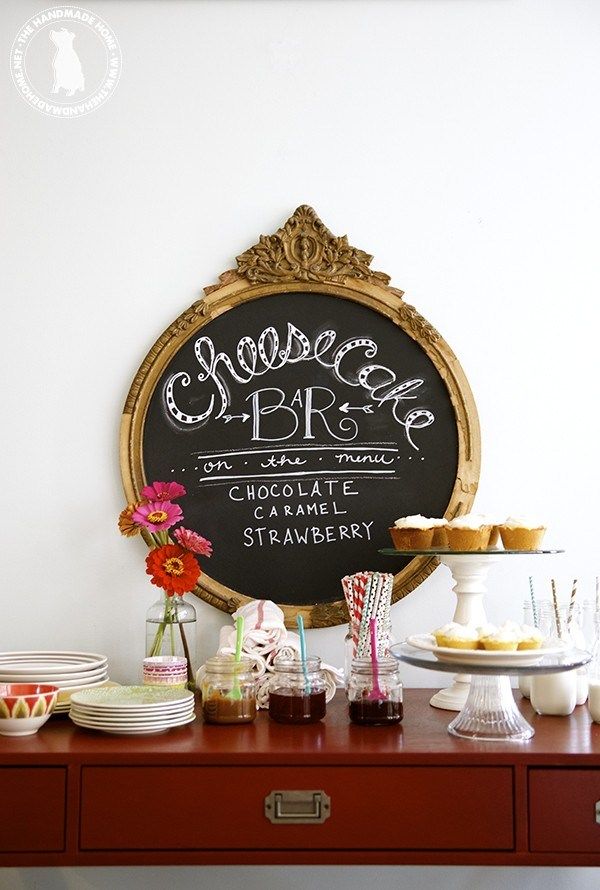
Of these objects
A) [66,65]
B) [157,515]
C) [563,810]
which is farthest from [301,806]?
[66,65]

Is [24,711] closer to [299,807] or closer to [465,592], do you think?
[299,807]

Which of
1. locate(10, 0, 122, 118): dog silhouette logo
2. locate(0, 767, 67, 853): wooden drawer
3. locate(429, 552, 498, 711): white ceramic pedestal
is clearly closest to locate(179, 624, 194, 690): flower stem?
locate(0, 767, 67, 853): wooden drawer

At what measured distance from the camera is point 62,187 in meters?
2.45

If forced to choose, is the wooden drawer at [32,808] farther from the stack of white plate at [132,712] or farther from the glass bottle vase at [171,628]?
the glass bottle vase at [171,628]

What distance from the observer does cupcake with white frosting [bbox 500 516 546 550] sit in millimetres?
2057

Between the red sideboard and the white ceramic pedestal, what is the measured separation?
0.35 metres

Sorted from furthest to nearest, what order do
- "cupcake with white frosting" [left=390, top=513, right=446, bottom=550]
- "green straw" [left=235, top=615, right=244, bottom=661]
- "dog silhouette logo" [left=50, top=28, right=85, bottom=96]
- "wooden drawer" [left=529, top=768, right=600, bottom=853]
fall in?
"dog silhouette logo" [left=50, top=28, right=85, bottom=96]
"cupcake with white frosting" [left=390, top=513, right=446, bottom=550]
"green straw" [left=235, top=615, right=244, bottom=661]
"wooden drawer" [left=529, top=768, right=600, bottom=853]

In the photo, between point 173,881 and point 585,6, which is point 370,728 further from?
point 585,6

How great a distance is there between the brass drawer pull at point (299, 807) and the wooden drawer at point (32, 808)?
16.3 inches

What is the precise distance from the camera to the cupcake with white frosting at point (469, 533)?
2.03 m

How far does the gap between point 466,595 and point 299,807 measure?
0.64 m

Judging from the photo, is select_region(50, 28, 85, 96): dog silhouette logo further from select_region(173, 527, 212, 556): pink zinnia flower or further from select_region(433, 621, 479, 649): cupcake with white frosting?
select_region(433, 621, 479, 649): cupcake with white frosting

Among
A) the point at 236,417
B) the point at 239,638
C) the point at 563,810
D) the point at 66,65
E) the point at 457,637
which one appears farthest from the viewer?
the point at 66,65

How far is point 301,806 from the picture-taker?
1729 millimetres
